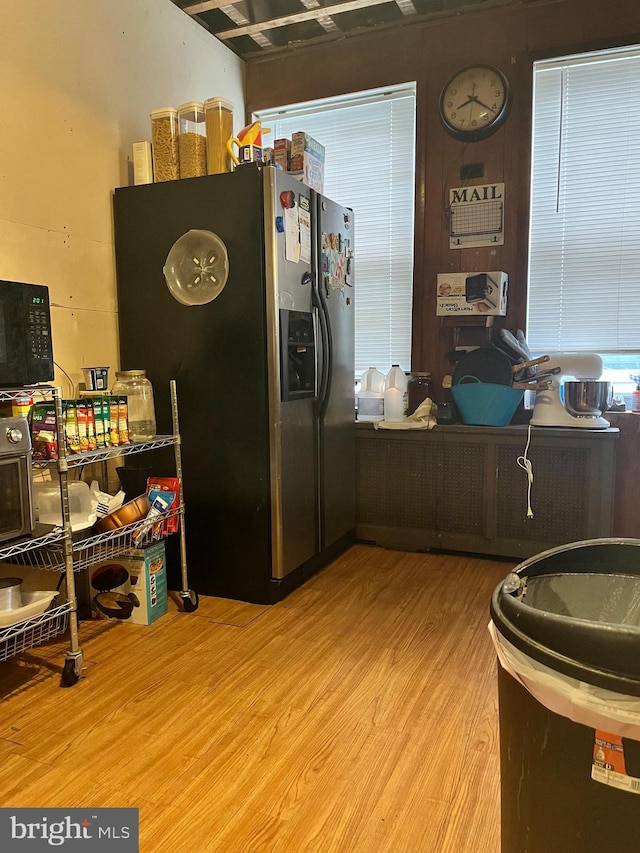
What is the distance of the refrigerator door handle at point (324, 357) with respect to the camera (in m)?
3.00

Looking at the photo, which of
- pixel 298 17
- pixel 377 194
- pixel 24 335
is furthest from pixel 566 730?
pixel 298 17

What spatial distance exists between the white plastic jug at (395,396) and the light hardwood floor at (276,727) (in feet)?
3.68

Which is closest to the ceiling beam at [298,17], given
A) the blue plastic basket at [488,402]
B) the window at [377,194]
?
the window at [377,194]

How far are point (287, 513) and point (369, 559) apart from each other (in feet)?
2.62

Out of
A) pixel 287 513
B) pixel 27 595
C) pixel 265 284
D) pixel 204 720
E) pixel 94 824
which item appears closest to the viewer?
pixel 94 824

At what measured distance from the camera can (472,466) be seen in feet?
10.8

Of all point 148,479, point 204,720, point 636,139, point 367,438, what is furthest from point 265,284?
point 636,139

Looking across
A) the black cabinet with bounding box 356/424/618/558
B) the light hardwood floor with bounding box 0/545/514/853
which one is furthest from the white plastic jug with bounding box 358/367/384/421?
the light hardwood floor with bounding box 0/545/514/853

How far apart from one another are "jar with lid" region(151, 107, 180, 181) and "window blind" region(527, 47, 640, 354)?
188cm

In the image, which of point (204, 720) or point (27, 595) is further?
point (27, 595)

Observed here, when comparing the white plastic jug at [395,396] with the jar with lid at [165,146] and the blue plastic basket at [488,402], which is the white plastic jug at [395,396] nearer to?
the blue plastic basket at [488,402]

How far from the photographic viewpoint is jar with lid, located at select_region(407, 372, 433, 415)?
144 inches

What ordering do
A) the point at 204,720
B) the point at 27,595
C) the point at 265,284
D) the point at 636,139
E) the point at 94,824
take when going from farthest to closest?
the point at 636,139 < the point at 265,284 < the point at 27,595 < the point at 204,720 < the point at 94,824

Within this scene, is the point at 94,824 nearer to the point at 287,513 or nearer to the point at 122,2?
the point at 287,513
